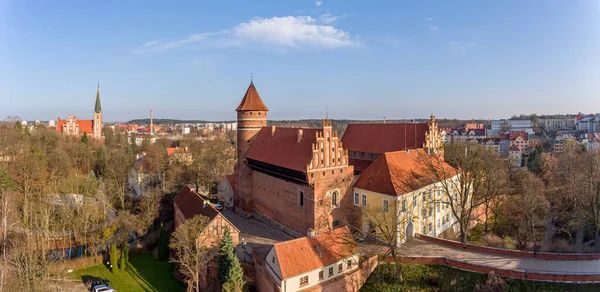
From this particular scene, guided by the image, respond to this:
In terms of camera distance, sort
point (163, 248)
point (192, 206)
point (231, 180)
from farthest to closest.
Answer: point (231, 180)
point (192, 206)
point (163, 248)

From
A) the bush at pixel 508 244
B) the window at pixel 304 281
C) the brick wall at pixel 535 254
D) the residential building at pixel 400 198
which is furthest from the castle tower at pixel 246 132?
the bush at pixel 508 244

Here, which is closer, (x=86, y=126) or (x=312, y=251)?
(x=312, y=251)

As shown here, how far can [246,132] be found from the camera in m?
38.0

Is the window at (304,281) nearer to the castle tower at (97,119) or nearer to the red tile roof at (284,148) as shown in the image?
the red tile roof at (284,148)

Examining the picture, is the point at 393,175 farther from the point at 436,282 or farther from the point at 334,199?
the point at 436,282

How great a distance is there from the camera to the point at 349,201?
98.1 feet

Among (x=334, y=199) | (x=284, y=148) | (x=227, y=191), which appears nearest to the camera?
(x=334, y=199)

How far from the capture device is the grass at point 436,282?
19.9 metres

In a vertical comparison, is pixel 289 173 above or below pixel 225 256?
above

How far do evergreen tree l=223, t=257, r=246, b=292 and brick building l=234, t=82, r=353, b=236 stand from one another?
7404 millimetres

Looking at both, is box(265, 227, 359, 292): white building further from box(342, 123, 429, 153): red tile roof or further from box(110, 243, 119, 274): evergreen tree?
box(342, 123, 429, 153): red tile roof

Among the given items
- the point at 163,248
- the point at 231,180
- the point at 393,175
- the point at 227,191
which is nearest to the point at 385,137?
the point at 393,175

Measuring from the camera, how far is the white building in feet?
68.0

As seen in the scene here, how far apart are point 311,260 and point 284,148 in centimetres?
1304
